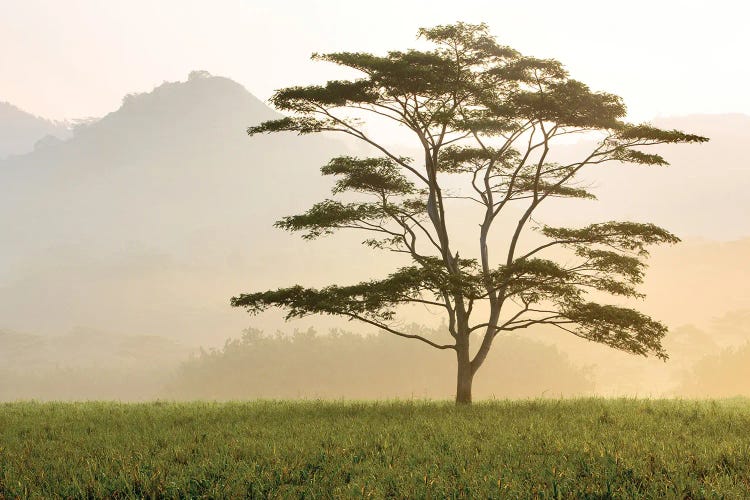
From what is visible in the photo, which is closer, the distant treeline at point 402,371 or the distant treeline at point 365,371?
the distant treeline at point 402,371

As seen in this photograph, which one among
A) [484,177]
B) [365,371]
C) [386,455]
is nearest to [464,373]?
[484,177]

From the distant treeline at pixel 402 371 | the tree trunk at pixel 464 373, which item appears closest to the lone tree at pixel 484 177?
the tree trunk at pixel 464 373

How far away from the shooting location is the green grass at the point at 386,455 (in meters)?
7.55

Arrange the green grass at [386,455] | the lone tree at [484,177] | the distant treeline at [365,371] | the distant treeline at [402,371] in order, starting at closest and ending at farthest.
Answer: the green grass at [386,455], the lone tree at [484,177], the distant treeline at [402,371], the distant treeline at [365,371]

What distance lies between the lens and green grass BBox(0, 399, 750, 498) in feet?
24.8

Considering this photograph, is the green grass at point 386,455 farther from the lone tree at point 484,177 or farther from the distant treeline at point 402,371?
the distant treeline at point 402,371

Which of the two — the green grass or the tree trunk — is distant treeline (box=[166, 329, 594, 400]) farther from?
the green grass

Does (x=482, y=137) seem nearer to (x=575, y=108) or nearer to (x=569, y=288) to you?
(x=575, y=108)

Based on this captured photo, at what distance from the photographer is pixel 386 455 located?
943 cm

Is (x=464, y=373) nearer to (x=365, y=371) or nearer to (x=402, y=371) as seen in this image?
(x=402, y=371)

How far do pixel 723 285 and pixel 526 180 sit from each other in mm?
181594

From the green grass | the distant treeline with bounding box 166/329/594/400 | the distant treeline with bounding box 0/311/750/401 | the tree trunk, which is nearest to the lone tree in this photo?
the tree trunk

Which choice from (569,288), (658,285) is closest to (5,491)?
(569,288)

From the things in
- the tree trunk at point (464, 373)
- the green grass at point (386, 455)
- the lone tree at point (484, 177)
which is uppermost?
the lone tree at point (484, 177)
